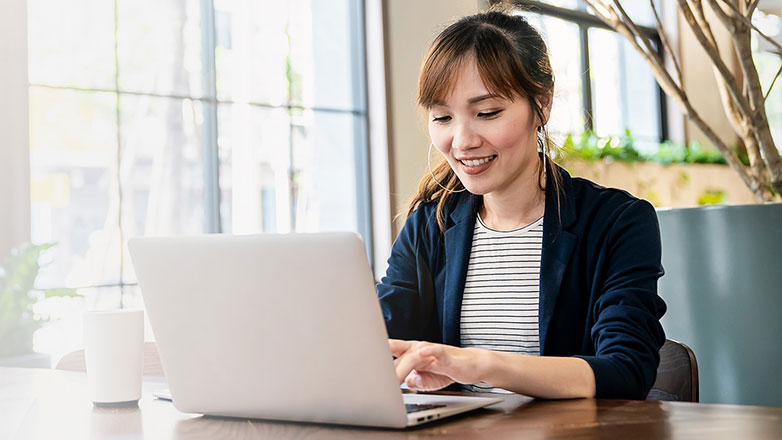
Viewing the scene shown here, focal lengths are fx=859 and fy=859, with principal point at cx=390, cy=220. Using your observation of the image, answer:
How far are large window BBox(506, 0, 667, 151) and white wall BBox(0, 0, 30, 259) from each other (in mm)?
3365

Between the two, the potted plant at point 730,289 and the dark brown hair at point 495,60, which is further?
the potted plant at point 730,289

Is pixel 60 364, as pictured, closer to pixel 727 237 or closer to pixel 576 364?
pixel 576 364

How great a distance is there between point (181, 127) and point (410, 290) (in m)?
3.06

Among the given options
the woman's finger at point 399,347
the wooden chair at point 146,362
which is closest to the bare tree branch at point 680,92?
the wooden chair at point 146,362

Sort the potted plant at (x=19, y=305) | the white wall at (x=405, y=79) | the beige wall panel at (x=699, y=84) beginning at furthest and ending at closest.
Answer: the beige wall panel at (x=699, y=84) < the white wall at (x=405, y=79) < the potted plant at (x=19, y=305)

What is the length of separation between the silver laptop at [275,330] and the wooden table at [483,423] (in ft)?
0.08

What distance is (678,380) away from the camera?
1255mm

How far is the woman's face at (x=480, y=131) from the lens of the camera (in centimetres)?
141

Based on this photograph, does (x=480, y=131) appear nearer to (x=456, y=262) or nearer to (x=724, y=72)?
(x=456, y=262)

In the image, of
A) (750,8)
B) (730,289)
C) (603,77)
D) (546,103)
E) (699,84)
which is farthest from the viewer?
(699,84)

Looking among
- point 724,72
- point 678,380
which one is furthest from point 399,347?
point 724,72

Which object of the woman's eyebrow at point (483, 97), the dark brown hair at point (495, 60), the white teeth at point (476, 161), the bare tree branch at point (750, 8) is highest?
the bare tree branch at point (750, 8)

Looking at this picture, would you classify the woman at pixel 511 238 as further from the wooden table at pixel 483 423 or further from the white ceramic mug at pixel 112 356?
the white ceramic mug at pixel 112 356

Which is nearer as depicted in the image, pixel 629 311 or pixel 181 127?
pixel 629 311
